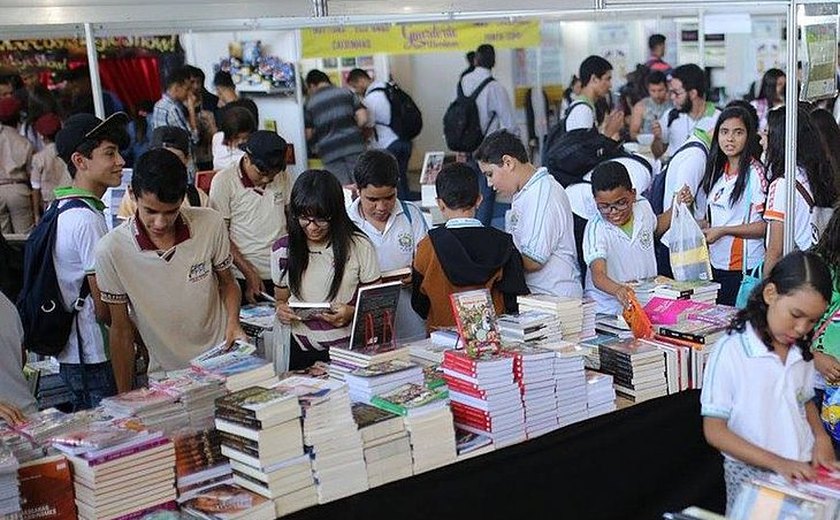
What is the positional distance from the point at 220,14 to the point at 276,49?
4.64m

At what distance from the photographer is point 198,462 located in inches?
98.3

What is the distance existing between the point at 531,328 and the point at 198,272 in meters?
1.09

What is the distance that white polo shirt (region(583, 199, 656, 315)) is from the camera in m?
3.79

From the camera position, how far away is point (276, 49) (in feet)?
25.9

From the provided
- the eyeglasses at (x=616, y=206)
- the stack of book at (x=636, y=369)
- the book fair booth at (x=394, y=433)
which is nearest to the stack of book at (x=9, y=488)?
the book fair booth at (x=394, y=433)

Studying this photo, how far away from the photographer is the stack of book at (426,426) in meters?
2.62

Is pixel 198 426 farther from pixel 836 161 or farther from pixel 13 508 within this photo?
pixel 836 161

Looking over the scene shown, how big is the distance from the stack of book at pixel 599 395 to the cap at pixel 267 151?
1813 millimetres

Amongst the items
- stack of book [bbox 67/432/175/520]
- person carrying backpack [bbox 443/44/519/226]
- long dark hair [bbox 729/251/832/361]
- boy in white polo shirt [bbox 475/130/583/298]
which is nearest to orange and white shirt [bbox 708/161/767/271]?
boy in white polo shirt [bbox 475/130/583/298]

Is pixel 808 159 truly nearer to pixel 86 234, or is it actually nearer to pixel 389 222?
pixel 389 222

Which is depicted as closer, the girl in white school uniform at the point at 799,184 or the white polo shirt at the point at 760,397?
the white polo shirt at the point at 760,397

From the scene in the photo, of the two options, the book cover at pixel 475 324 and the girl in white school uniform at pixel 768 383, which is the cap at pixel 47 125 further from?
the girl in white school uniform at pixel 768 383

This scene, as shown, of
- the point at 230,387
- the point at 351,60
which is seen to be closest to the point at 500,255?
the point at 230,387

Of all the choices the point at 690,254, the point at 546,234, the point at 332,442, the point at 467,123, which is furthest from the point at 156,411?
the point at 467,123
